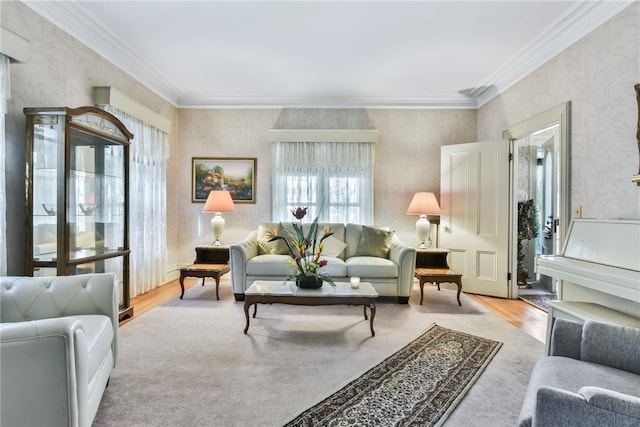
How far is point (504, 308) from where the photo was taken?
144 inches

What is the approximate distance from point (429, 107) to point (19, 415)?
17.3 ft

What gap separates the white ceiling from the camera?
274 centimetres

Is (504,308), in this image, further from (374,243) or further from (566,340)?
(566,340)

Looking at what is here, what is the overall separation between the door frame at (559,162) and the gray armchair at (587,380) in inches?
78.9

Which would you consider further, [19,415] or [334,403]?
[334,403]

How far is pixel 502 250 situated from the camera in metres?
4.03

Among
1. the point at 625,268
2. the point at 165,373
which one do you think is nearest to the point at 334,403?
the point at 165,373

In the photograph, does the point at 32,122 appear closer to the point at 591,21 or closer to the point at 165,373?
the point at 165,373

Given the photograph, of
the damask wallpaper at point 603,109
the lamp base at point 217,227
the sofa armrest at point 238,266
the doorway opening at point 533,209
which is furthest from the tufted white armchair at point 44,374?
the doorway opening at point 533,209

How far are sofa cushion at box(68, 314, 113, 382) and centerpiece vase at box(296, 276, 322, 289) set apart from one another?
148cm

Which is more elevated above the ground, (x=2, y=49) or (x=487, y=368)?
(x=2, y=49)

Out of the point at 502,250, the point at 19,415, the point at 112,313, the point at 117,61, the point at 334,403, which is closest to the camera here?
the point at 19,415

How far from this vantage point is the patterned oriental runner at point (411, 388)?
5.41 feet

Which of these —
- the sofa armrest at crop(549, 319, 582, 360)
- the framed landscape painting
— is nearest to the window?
the framed landscape painting
